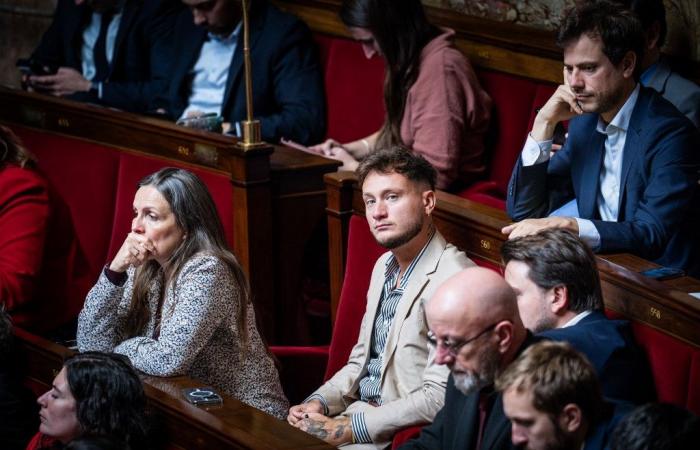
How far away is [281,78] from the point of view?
4.15m

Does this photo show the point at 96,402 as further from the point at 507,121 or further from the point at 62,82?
the point at 62,82

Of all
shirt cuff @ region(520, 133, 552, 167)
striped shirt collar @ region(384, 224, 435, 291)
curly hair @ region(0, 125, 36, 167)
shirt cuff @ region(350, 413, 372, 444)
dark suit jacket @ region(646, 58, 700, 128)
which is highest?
dark suit jacket @ region(646, 58, 700, 128)

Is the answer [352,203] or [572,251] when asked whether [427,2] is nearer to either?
[352,203]

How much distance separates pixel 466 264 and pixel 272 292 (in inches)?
38.2

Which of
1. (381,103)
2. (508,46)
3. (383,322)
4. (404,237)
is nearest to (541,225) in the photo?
(404,237)

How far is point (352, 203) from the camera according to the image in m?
3.08

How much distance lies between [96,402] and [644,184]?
1.15 m

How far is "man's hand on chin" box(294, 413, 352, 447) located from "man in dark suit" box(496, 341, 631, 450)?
2.45 feet

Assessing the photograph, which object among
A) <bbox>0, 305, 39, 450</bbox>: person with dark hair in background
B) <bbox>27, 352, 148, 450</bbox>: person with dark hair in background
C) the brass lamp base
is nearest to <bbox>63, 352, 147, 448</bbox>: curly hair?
<bbox>27, 352, 148, 450</bbox>: person with dark hair in background

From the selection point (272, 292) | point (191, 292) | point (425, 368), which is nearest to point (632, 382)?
point (425, 368)

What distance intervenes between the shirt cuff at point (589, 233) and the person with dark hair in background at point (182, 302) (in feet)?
2.34

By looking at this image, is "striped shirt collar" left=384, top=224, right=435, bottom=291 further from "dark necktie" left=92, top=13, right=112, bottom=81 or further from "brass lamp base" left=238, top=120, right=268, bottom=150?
"dark necktie" left=92, top=13, right=112, bottom=81

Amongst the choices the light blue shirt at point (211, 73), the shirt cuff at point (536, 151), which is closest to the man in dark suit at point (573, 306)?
the shirt cuff at point (536, 151)

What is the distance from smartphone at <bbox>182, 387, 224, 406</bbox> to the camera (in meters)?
2.35
